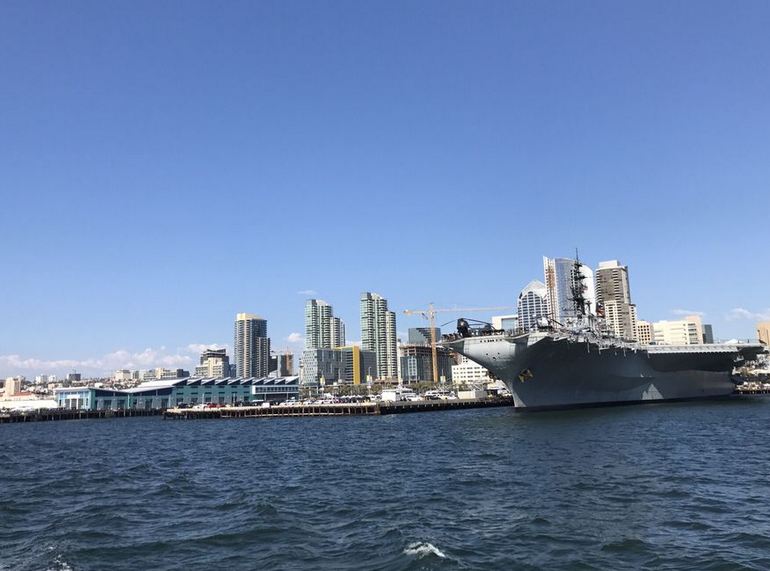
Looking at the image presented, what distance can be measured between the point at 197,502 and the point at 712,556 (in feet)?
56.6

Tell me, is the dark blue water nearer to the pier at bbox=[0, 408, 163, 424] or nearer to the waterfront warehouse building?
the pier at bbox=[0, 408, 163, 424]

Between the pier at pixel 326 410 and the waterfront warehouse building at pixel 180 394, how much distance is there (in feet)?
102

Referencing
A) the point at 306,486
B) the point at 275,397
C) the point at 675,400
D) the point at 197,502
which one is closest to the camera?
the point at 197,502

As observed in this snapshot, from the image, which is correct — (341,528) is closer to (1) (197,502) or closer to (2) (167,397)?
(1) (197,502)

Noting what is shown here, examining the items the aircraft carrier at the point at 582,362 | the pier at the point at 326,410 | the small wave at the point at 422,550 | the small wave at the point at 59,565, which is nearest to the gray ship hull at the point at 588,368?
the aircraft carrier at the point at 582,362

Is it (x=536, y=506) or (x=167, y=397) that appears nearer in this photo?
(x=536, y=506)

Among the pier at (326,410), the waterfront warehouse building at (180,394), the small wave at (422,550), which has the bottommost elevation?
the pier at (326,410)

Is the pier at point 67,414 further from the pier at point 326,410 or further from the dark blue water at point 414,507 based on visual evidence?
the dark blue water at point 414,507

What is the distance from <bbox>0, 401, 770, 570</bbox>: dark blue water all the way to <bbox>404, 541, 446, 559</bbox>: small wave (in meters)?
0.08

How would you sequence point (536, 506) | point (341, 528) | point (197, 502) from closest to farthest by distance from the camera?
point (341, 528) < point (536, 506) < point (197, 502)

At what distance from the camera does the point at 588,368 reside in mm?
62188

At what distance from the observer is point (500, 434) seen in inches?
1698

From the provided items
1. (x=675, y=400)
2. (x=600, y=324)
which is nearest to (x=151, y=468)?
(x=600, y=324)

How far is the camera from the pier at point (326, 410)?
316 feet
